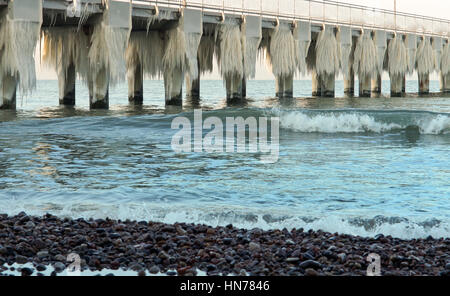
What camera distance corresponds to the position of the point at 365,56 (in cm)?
3412

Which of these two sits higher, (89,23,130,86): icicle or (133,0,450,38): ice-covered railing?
(133,0,450,38): ice-covered railing

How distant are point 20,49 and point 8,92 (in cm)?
246

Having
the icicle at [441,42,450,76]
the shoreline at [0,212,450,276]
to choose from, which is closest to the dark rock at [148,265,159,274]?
the shoreline at [0,212,450,276]

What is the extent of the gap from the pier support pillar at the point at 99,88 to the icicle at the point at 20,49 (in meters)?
3.11

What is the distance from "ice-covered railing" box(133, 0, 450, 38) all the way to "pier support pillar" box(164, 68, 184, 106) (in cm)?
247

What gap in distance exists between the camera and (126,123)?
1827 cm

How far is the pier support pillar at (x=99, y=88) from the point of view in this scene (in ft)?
69.0

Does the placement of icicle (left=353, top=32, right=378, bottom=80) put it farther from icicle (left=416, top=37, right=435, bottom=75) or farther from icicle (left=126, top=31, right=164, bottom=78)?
icicle (left=126, top=31, right=164, bottom=78)

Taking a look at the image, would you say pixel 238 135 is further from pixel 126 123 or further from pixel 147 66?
pixel 147 66

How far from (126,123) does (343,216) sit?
1218cm

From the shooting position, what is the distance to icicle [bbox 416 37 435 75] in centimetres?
4038

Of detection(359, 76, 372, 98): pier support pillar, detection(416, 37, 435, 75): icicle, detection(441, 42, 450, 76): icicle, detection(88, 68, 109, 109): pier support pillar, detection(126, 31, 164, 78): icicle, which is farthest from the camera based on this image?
detection(441, 42, 450, 76): icicle

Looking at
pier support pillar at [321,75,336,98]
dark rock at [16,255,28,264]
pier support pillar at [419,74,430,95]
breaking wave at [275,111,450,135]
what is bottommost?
dark rock at [16,255,28,264]

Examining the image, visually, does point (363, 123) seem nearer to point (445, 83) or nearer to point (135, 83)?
point (135, 83)
